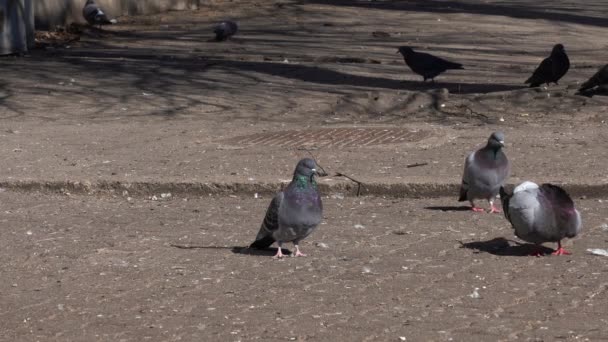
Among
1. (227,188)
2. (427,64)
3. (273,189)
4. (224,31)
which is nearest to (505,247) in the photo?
(273,189)

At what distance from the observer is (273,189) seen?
10219mm

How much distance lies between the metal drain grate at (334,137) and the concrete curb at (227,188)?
Result: 5.69 ft

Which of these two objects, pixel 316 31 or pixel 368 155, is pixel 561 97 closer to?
pixel 368 155

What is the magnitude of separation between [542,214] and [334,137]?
479cm

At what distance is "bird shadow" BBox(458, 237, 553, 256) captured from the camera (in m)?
8.14

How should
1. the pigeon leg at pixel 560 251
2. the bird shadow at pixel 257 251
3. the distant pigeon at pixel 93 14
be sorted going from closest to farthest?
the pigeon leg at pixel 560 251 → the bird shadow at pixel 257 251 → the distant pigeon at pixel 93 14

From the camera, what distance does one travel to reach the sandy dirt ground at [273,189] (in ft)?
22.1

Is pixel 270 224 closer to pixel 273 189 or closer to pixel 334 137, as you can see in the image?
pixel 273 189

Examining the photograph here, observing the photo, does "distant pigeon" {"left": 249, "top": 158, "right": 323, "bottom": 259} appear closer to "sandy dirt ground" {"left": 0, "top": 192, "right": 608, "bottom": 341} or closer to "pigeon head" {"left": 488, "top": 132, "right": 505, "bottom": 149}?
"sandy dirt ground" {"left": 0, "top": 192, "right": 608, "bottom": 341}

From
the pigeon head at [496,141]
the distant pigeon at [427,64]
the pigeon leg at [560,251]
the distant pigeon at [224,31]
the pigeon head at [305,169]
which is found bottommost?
the distant pigeon at [224,31]

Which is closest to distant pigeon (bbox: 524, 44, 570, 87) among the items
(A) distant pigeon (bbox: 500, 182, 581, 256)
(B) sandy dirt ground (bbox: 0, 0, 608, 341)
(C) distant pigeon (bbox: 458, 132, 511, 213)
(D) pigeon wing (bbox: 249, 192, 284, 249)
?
(B) sandy dirt ground (bbox: 0, 0, 608, 341)

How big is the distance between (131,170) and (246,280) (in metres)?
3.60

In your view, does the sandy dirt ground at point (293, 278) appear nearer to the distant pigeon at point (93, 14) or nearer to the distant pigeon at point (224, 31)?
the distant pigeon at point (224, 31)

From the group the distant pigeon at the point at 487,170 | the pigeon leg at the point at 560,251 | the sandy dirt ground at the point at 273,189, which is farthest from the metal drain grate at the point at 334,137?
the pigeon leg at the point at 560,251
